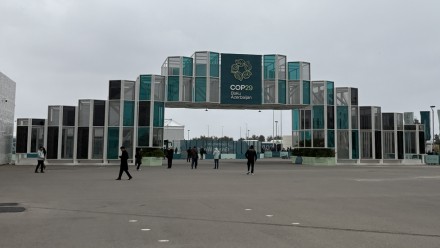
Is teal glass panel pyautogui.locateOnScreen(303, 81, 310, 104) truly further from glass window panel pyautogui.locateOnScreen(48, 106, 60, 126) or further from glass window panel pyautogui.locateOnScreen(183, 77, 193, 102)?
glass window panel pyautogui.locateOnScreen(48, 106, 60, 126)

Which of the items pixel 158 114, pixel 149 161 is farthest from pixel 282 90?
pixel 149 161

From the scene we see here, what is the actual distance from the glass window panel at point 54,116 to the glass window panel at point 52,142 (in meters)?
0.44

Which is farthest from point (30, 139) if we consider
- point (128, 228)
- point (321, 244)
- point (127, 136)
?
point (321, 244)

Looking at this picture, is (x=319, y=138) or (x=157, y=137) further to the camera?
(x=319, y=138)

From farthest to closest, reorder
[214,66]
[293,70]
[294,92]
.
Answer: [294,92]
[293,70]
[214,66]

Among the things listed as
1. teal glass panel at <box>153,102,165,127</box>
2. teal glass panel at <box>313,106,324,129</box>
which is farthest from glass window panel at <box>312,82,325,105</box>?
teal glass panel at <box>153,102,165,127</box>

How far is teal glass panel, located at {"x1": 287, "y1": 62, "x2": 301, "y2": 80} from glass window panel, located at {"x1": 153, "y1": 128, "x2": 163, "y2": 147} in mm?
12588

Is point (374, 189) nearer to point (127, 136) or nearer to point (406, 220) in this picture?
point (406, 220)

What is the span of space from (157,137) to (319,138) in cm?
1505

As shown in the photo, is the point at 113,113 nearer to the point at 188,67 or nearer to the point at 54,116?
the point at 54,116

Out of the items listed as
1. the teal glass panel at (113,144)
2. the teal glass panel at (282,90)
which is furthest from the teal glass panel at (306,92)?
the teal glass panel at (113,144)

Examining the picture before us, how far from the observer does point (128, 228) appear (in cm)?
836

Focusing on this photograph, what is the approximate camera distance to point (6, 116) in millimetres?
37531

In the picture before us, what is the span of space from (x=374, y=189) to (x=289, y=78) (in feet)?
82.9
